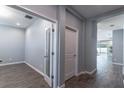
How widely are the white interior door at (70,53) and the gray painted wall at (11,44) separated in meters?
4.36

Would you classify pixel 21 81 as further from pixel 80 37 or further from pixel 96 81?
pixel 80 37

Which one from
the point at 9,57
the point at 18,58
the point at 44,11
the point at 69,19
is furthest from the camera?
the point at 18,58

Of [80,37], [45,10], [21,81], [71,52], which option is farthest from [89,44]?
[21,81]

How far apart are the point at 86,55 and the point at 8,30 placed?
5.37m

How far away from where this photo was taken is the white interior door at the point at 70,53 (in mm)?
3095

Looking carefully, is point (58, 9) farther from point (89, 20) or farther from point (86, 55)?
point (86, 55)

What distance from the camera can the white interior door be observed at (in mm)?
3095

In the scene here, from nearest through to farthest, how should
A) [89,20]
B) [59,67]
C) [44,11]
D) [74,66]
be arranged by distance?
[44,11]
[59,67]
[74,66]
[89,20]

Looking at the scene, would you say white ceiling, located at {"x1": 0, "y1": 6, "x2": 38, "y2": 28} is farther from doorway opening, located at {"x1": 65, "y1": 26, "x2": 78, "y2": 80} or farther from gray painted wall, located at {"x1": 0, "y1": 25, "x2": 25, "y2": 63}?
doorway opening, located at {"x1": 65, "y1": 26, "x2": 78, "y2": 80}

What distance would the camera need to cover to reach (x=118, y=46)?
585cm

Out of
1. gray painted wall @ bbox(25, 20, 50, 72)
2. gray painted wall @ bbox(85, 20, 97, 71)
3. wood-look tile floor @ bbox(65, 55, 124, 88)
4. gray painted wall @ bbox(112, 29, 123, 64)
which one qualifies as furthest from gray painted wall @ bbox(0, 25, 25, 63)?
gray painted wall @ bbox(112, 29, 123, 64)

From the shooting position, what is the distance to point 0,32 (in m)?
5.10

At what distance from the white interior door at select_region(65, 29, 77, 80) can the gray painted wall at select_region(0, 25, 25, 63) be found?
436 cm
